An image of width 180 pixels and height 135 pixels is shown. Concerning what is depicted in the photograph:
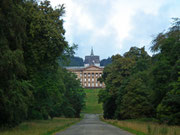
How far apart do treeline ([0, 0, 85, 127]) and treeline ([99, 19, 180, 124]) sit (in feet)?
33.6

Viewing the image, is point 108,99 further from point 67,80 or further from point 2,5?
point 2,5

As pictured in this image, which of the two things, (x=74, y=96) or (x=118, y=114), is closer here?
(x=118, y=114)

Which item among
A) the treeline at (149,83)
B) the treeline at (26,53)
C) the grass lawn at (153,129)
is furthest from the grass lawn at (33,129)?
the treeline at (149,83)

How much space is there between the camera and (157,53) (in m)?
34.3

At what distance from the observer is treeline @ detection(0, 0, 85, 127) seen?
16.8 meters

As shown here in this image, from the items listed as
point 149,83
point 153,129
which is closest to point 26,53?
point 153,129

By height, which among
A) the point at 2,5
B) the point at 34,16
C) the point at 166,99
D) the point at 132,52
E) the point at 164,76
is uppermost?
the point at 132,52

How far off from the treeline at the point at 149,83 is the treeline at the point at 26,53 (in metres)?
10.2

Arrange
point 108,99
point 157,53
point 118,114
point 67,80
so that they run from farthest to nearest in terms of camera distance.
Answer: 1. point 67,80
2. point 108,99
3. point 118,114
4. point 157,53

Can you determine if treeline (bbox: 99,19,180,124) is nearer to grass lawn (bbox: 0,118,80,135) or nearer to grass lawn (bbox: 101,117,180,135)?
grass lawn (bbox: 101,117,180,135)

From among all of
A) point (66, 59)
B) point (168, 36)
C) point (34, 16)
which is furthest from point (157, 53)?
point (34, 16)

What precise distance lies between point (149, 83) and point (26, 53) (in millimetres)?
16896

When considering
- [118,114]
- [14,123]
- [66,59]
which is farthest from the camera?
[118,114]

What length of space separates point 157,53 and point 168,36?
3.05 meters
